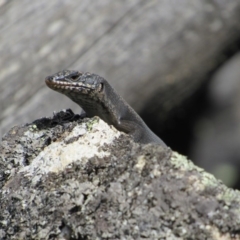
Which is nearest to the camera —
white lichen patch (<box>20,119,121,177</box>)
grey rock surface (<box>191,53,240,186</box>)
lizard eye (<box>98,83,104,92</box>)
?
white lichen patch (<box>20,119,121,177</box>)

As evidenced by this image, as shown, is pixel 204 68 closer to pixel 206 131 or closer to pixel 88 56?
pixel 206 131

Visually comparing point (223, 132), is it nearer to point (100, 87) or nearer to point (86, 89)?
point (100, 87)

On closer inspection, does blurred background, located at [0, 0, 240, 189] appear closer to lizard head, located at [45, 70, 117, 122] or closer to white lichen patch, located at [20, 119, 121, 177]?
lizard head, located at [45, 70, 117, 122]

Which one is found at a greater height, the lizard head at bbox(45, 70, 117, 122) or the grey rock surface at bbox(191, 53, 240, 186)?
the lizard head at bbox(45, 70, 117, 122)

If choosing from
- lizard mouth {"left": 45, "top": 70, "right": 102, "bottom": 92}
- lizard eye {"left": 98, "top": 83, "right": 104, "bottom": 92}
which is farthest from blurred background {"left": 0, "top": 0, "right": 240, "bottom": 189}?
lizard mouth {"left": 45, "top": 70, "right": 102, "bottom": 92}

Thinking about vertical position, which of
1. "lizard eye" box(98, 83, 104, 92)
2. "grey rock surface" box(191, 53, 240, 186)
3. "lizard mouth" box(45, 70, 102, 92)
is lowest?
"grey rock surface" box(191, 53, 240, 186)

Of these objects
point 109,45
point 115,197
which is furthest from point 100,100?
point 115,197

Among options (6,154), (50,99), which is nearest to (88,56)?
(50,99)
